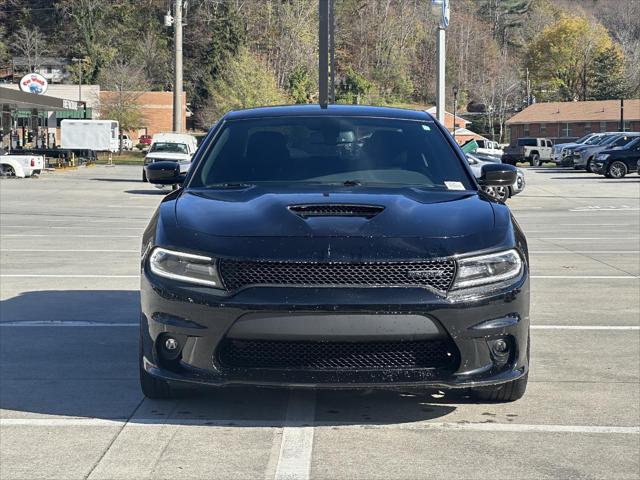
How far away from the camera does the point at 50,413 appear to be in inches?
234

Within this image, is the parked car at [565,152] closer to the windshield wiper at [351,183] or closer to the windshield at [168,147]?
the windshield at [168,147]

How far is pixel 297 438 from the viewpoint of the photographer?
5.44m

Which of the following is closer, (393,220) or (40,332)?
(393,220)

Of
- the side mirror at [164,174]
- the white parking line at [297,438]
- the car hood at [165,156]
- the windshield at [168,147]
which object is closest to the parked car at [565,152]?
the windshield at [168,147]

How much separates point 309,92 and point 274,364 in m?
113

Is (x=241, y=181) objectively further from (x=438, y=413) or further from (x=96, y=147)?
(x=96, y=147)

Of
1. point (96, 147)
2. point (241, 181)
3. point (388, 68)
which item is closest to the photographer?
point (241, 181)

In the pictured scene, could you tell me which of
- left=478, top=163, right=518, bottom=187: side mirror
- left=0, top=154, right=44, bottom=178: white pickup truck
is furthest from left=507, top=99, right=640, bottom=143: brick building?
left=478, top=163, right=518, bottom=187: side mirror

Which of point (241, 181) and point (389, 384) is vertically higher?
point (241, 181)

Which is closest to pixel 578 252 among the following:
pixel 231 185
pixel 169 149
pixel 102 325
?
pixel 102 325

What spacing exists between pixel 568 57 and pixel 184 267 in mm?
138142

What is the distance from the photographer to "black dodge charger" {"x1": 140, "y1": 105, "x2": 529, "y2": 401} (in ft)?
16.9

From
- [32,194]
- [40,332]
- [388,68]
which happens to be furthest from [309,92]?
[40,332]

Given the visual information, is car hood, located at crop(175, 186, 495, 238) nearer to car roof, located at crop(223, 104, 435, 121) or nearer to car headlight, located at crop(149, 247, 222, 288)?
car headlight, located at crop(149, 247, 222, 288)
